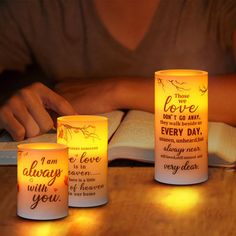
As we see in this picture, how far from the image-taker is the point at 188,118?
1.14 metres

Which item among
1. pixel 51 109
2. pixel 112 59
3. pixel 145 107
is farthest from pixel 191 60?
pixel 51 109

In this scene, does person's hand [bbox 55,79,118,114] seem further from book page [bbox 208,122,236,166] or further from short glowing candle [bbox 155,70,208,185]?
short glowing candle [bbox 155,70,208,185]

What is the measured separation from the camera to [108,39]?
1.88 m

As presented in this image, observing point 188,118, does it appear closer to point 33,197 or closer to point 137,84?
point 33,197

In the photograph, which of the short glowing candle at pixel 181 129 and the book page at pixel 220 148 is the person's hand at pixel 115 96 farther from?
the short glowing candle at pixel 181 129

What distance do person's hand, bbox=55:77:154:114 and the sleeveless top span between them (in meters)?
0.23

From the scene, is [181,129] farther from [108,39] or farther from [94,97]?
[108,39]

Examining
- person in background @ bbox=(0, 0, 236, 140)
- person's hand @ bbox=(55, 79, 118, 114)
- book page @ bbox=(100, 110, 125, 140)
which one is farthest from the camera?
person in background @ bbox=(0, 0, 236, 140)

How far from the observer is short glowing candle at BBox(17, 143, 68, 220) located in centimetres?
97

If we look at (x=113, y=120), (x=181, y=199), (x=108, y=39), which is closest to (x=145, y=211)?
(x=181, y=199)

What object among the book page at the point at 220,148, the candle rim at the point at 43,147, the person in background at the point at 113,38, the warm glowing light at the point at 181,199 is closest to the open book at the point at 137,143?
the book page at the point at 220,148

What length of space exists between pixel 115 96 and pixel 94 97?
0.04 m

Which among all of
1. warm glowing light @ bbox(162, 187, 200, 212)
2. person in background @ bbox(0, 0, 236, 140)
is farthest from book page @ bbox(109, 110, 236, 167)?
person in background @ bbox(0, 0, 236, 140)

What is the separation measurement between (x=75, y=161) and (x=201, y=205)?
0.18m
